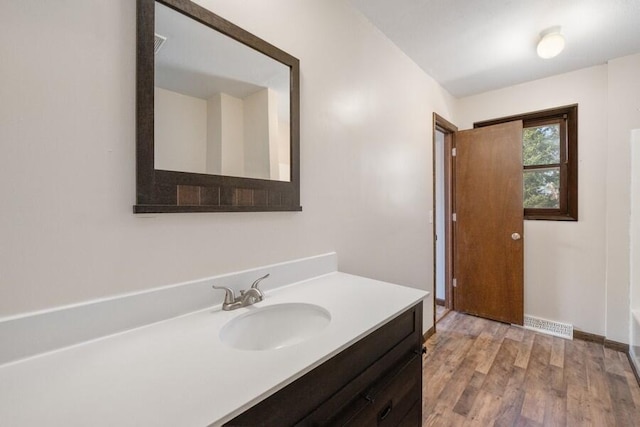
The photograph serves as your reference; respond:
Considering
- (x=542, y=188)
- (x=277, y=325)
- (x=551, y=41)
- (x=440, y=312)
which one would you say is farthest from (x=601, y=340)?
(x=277, y=325)

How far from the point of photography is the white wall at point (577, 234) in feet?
7.58

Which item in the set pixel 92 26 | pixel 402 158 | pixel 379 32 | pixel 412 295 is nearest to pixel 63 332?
pixel 92 26

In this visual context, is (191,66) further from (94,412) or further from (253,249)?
(94,412)

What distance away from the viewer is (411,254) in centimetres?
219

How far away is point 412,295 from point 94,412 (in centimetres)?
103

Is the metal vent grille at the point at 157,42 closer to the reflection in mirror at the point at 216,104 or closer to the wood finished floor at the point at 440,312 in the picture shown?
the reflection in mirror at the point at 216,104

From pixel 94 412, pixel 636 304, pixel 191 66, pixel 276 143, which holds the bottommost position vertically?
pixel 636 304

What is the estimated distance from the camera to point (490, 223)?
272 centimetres

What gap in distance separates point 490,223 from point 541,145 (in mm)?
900

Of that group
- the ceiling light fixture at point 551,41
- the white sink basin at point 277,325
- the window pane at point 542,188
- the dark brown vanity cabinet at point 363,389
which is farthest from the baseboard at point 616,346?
the white sink basin at point 277,325

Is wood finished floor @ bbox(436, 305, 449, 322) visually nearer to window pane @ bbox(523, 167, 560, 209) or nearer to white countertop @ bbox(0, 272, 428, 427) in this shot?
window pane @ bbox(523, 167, 560, 209)

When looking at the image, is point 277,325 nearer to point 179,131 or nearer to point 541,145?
point 179,131

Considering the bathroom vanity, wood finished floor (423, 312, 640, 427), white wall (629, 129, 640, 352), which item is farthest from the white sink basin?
white wall (629, 129, 640, 352)

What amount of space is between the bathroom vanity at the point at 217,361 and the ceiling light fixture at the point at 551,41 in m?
2.00
